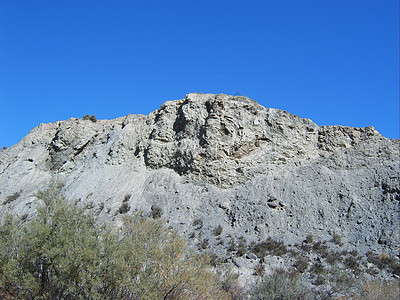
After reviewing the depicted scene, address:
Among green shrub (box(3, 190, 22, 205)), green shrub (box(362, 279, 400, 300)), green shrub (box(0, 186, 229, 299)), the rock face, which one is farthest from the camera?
green shrub (box(3, 190, 22, 205))

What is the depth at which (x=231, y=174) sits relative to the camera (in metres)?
24.0

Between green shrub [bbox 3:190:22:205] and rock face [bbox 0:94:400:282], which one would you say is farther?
green shrub [bbox 3:190:22:205]

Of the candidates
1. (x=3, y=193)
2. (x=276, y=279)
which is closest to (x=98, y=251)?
(x=276, y=279)

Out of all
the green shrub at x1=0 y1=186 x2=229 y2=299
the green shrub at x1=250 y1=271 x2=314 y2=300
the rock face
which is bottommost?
the green shrub at x1=0 y1=186 x2=229 y2=299

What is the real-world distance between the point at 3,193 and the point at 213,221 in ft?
60.6

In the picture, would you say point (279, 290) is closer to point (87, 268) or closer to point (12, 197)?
point (87, 268)

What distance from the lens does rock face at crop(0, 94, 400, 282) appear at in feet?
66.3

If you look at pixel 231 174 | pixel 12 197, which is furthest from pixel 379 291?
pixel 12 197

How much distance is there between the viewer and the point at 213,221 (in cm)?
2081

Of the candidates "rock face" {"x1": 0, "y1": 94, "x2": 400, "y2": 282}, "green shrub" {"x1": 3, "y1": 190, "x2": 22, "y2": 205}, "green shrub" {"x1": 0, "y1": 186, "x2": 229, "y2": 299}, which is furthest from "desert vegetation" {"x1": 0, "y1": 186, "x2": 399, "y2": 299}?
"green shrub" {"x1": 3, "y1": 190, "x2": 22, "y2": 205}

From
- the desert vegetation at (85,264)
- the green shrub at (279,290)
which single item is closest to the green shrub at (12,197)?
the desert vegetation at (85,264)

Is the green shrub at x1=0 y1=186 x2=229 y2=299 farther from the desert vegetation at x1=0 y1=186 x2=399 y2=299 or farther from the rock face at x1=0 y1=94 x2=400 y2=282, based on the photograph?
the rock face at x1=0 y1=94 x2=400 y2=282

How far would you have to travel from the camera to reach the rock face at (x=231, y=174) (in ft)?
66.3

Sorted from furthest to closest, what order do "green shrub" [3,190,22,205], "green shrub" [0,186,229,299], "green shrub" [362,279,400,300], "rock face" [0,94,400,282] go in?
"green shrub" [3,190,22,205]
"rock face" [0,94,400,282]
"green shrub" [362,279,400,300]
"green shrub" [0,186,229,299]
